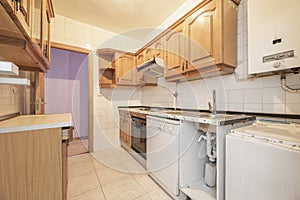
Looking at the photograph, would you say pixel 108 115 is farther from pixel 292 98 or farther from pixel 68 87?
pixel 292 98

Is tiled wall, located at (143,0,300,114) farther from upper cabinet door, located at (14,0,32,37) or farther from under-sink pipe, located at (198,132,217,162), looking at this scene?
upper cabinet door, located at (14,0,32,37)

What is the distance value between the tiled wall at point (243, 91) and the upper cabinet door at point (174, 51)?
329 millimetres

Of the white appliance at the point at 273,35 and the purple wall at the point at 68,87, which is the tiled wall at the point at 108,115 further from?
the white appliance at the point at 273,35

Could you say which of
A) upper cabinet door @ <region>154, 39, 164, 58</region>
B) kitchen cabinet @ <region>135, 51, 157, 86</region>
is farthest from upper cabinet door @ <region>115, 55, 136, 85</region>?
upper cabinet door @ <region>154, 39, 164, 58</region>

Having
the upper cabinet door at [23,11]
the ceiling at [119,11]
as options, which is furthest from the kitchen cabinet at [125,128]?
the upper cabinet door at [23,11]

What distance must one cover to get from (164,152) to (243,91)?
3.38 feet

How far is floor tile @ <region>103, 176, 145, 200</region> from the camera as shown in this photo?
4.75ft

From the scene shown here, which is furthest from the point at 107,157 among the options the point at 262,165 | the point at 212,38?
the point at 212,38

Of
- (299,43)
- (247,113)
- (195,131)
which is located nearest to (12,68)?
(195,131)

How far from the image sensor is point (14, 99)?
58.9 inches

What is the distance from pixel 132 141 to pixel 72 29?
224 centimetres

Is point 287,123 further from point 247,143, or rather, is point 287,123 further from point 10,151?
point 10,151

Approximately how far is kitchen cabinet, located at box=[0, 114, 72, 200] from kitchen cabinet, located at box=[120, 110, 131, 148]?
5.12 feet

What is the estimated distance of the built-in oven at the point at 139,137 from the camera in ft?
6.63
